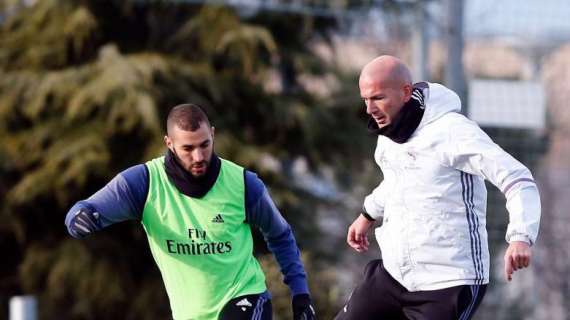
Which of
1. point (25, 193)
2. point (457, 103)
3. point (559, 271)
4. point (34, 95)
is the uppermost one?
point (457, 103)

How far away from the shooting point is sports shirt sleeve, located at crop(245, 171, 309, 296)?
6.39 meters

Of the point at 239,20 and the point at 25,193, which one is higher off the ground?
the point at 239,20

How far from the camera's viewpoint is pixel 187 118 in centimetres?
614

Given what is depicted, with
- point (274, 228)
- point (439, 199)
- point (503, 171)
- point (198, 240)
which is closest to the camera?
point (503, 171)

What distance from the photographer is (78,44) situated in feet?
58.8

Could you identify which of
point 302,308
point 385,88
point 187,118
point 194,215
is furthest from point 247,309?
point 385,88

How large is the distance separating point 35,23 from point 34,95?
120 cm

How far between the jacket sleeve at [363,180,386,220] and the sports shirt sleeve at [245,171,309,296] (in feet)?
1.36

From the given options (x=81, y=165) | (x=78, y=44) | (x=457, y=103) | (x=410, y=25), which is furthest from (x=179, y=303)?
(x=78, y=44)

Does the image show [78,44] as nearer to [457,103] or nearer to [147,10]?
[147,10]

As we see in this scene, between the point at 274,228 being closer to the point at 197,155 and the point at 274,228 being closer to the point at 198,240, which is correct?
the point at 198,240

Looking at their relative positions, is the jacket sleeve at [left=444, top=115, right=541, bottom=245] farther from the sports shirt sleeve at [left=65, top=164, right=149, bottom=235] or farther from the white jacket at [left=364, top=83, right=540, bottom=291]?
the sports shirt sleeve at [left=65, top=164, right=149, bottom=235]

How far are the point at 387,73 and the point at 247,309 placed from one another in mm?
1348

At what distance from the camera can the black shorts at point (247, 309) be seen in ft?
20.5
